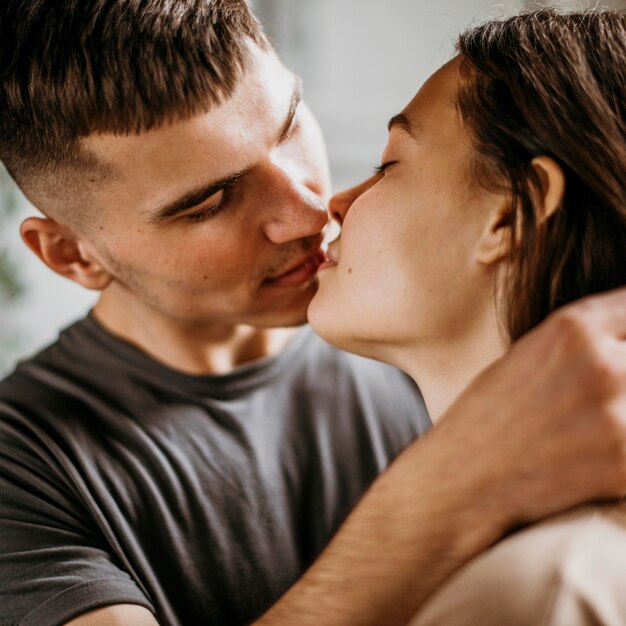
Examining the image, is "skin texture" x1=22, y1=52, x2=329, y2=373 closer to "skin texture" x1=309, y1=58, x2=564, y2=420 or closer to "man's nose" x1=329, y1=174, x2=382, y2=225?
"man's nose" x1=329, y1=174, x2=382, y2=225

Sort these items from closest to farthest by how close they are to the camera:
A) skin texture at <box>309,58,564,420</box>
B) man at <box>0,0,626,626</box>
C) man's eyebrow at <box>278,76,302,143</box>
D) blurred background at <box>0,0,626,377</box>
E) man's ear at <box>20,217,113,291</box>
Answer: man at <box>0,0,626,626</box> < skin texture at <box>309,58,564,420</box> < man's eyebrow at <box>278,76,302,143</box> < man's ear at <box>20,217,113,291</box> < blurred background at <box>0,0,626,377</box>

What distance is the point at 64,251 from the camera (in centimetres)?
148

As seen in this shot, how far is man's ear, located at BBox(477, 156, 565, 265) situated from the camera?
3.27 feet

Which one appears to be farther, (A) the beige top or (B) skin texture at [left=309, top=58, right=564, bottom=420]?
(B) skin texture at [left=309, top=58, right=564, bottom=420]

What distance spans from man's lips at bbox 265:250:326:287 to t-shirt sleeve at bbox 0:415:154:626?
0.48 meters

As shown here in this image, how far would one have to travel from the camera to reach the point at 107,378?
4.84 ft

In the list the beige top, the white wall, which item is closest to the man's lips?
the beige top

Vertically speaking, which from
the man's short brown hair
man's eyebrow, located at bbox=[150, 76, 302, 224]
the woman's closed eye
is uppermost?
the man's short brown hair

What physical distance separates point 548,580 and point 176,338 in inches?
34.4

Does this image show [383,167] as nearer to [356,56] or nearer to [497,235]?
[497,235]

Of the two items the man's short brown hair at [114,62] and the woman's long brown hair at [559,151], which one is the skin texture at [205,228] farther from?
the woman's long brown hair at [559,151]

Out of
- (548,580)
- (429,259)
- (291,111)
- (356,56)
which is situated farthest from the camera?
(356,56)

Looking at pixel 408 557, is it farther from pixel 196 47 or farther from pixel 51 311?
pixel 51 311

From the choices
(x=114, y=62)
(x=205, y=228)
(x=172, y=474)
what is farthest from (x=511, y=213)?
(x=172, y=474)
